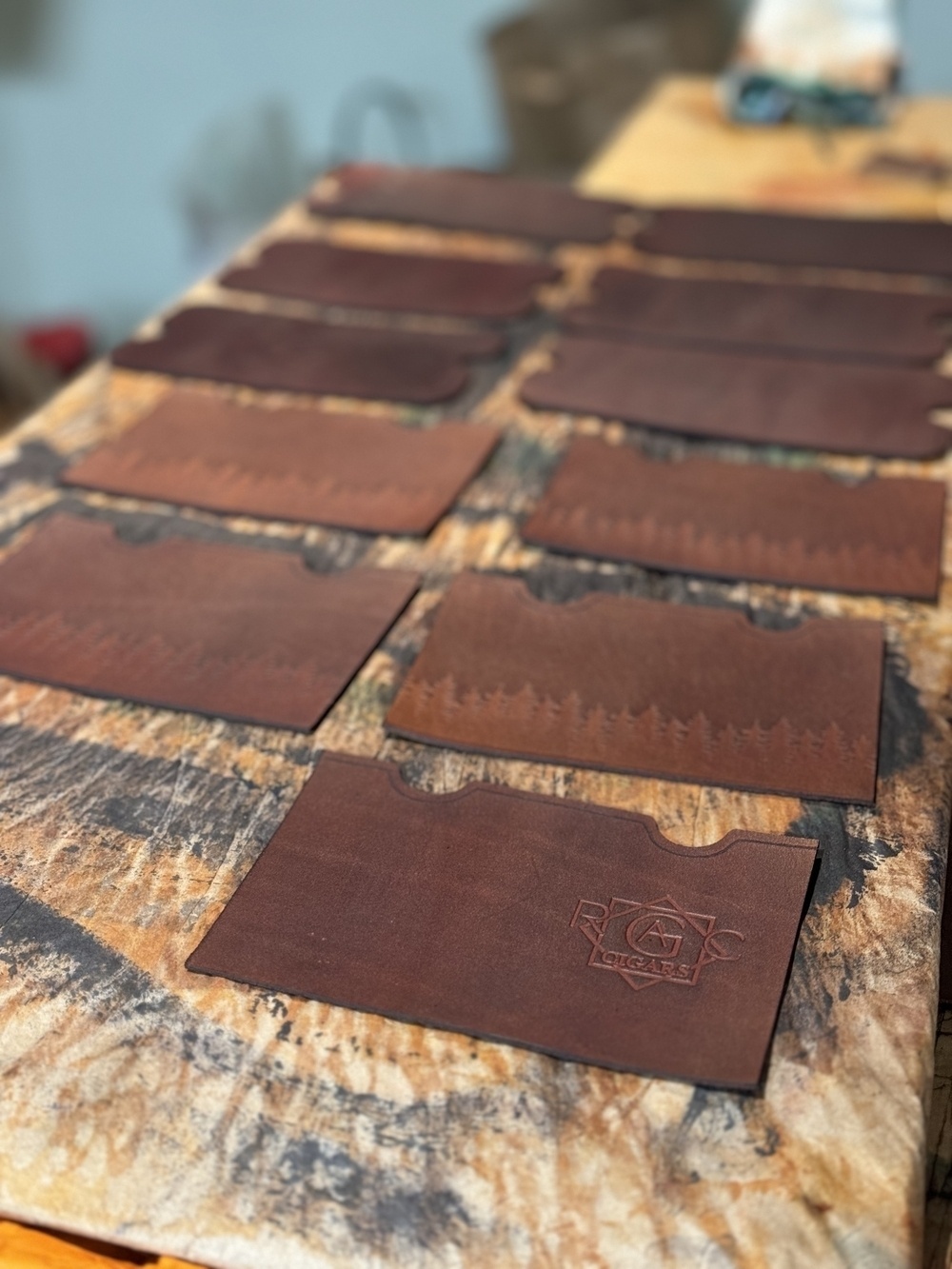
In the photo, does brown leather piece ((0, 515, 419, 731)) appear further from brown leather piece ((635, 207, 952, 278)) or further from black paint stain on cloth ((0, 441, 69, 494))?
brown leather piece ((635, 207, 952, 278))

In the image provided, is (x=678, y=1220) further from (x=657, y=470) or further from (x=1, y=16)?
(x=1, y=16)

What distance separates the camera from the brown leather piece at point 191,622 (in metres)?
1.36

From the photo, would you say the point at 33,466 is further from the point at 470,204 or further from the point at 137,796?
the point at 470,204

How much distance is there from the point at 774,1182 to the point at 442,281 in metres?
1.72

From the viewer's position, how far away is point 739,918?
1.07 metres

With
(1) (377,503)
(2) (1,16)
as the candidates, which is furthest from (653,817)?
(2) (1,16)

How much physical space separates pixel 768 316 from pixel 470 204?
0.76 meters

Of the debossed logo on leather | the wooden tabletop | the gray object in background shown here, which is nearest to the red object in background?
the gray object in background

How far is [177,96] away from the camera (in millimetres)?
4023

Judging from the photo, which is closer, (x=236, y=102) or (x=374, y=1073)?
(x=374, y=1073)

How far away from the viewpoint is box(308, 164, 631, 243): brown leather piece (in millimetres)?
2502

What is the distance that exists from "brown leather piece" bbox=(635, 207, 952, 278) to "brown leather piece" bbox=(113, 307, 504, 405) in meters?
0.55

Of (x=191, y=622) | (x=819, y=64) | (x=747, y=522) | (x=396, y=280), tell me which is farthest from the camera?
(x=819, y=64)

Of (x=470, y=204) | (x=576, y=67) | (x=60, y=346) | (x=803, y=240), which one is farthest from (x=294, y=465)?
(x=60, y=346)
